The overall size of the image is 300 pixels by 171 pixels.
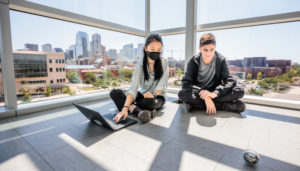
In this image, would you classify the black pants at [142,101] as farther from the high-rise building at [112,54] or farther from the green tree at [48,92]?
the high-rise building at [112,54]

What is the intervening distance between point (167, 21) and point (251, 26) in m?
1.63

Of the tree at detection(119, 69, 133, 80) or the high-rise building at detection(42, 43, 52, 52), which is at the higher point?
the high-rise building at detection(42, 43, 52, 52)

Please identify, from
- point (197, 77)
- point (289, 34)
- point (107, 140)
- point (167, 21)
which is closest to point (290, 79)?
point (289, 34)

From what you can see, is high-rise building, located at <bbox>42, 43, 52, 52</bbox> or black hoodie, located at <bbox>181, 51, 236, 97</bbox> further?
high-rise building, located at <bbox>42, 43, 52, 52</bbox>

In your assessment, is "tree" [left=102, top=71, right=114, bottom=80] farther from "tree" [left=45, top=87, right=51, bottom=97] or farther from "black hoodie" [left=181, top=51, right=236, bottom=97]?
"black hoodie" [left=181, top=51, right=236, bottom=97]

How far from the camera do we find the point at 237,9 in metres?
2.54

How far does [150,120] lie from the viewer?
5.93 feet

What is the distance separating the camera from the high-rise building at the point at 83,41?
2612 mm

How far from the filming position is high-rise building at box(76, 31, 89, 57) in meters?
2.61

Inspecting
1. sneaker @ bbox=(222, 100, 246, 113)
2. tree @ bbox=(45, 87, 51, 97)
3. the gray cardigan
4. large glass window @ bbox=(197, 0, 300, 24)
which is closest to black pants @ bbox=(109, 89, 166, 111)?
the gray cardigan

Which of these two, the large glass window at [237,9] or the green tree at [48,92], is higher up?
the large glass window at [237,9]

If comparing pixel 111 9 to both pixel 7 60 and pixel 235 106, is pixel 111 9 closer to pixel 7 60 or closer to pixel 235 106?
pixel 7 60

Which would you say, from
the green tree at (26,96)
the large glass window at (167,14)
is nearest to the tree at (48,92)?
the green tree at (26,96)

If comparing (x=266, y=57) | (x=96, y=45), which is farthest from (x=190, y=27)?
(x=96, y=45)
